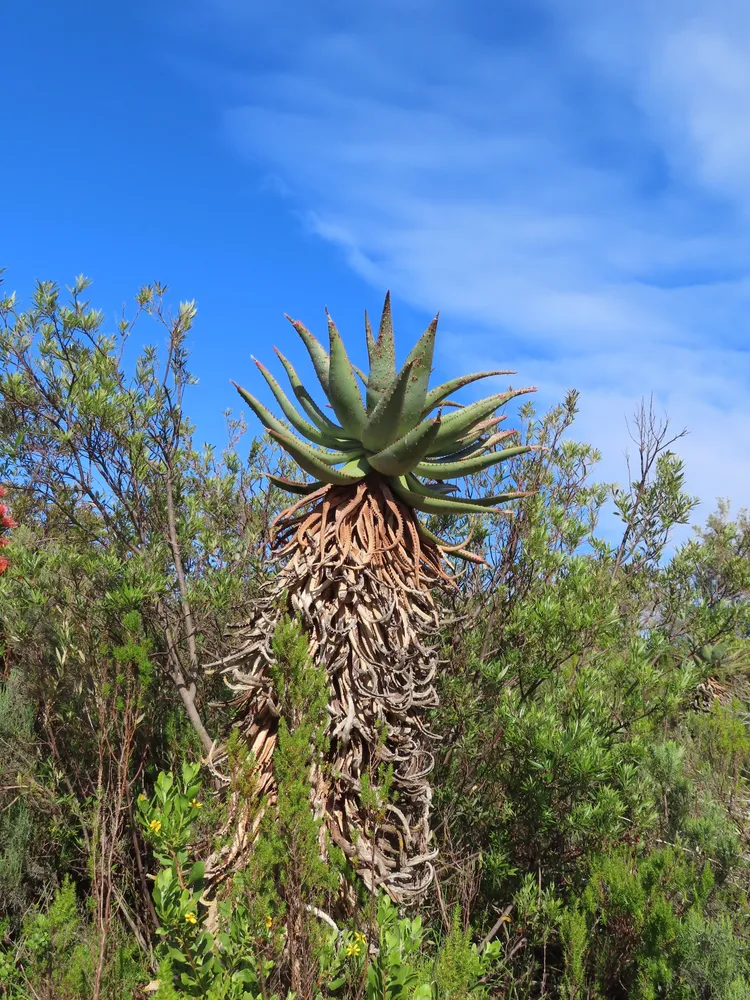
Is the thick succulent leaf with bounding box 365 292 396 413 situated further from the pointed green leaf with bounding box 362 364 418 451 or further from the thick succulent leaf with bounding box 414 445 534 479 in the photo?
the thick succulent leaf with bounding box 414 445 534 479

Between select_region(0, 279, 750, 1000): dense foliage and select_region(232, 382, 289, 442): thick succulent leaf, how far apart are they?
3.85 ft

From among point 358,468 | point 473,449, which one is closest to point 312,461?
point 358,468

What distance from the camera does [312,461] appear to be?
3625 millimetres

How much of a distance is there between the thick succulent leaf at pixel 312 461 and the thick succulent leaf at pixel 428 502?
8.1 inches

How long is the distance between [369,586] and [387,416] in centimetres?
78

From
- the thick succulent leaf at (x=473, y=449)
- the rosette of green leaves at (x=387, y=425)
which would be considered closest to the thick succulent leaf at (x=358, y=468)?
the rosette of green leaves at (x=387, y=425)

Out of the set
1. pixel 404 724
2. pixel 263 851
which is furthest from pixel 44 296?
pixel 263 851

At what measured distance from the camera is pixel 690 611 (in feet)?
21.0

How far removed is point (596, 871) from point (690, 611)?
2.66 meters

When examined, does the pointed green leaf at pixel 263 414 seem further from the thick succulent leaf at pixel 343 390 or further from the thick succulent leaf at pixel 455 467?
the thick succulent leaf at pixel 455 467

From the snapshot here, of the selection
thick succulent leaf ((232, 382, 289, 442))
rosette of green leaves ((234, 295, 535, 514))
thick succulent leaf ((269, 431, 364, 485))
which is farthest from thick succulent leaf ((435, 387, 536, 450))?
thick succulent leaf ((232, 382, 289, 442))

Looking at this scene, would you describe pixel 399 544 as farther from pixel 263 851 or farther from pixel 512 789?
pixel 512 789

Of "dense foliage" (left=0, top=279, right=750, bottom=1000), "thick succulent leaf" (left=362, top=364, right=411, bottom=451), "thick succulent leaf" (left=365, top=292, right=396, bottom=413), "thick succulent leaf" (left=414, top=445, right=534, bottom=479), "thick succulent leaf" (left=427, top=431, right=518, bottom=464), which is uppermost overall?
"thick succulent leaf" (left=365, top=292, right=396, bottom=413)

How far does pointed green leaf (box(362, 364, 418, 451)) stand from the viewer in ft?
11.4
